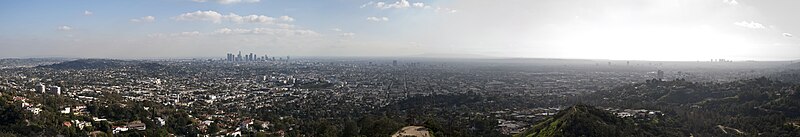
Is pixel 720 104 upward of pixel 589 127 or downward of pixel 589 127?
downward

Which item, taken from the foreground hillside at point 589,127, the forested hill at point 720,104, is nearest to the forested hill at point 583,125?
the foreground hillside at point 589,127

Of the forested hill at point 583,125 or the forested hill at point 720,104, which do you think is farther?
the forested hill at point 720,104

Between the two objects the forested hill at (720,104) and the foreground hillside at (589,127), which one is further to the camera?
the forested hill at (720,104)

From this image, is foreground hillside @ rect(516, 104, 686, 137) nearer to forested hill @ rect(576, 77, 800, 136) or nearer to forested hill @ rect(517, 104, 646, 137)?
forested hill @ rect(517, 104, 646, 137)

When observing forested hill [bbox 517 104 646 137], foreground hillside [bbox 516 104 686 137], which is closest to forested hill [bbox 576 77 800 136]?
foreground hillside [bbox 516 104 686 137]

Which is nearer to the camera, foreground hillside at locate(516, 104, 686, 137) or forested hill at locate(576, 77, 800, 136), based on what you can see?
foreground hillside at locate(516, 104, 686, 137)

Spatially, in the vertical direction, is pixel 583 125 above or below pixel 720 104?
above

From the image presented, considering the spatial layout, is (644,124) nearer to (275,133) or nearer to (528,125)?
(528,125)

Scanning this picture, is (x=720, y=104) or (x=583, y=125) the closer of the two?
(x=583, y=125)

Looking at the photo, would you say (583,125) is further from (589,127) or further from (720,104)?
(720,104)

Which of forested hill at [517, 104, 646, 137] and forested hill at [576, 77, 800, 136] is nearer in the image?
forested hill at [517, 104, 646, 137]

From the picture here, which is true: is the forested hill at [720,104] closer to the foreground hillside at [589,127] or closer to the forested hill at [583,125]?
the foreground hillside at [589,127]

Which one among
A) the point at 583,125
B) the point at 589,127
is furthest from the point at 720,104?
the point at 583,125
